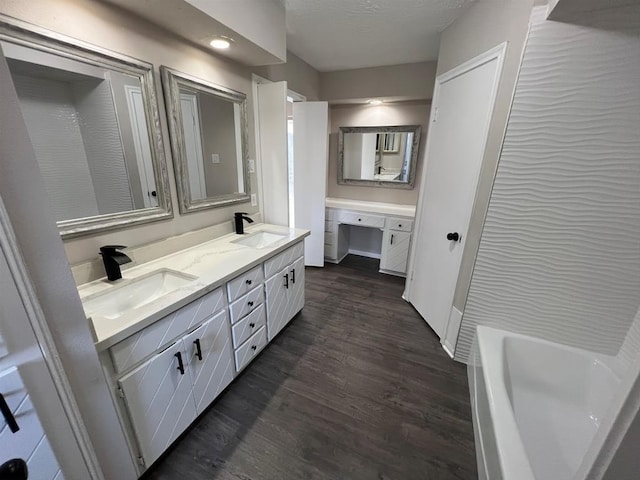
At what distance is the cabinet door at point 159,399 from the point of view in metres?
1.05

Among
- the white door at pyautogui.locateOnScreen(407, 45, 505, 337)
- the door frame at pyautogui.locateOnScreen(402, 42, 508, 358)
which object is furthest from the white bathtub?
the white door at pyautogui.locateOnScreen(407, 45, 505, 337)

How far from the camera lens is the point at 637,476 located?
53 cm

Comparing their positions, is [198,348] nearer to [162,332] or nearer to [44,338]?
[162,332]

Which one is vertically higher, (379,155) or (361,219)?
(379,155)

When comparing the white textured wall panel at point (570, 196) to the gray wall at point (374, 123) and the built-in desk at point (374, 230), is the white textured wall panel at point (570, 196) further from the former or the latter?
the gray wall at point (374, 123)

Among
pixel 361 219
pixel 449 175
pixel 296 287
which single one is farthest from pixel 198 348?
pixel 361 219

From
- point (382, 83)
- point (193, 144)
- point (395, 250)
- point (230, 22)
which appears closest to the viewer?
point (230, 22)

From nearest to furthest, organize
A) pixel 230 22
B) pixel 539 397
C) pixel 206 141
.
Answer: pixel 230 22 → pixel 539 397 → pixel 206 141

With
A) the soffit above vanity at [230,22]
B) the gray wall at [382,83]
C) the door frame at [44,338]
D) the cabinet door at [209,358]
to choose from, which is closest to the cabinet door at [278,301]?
the cabinet door at [209,358]

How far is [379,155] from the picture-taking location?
3.47m

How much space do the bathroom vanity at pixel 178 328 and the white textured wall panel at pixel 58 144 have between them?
1.36 feet

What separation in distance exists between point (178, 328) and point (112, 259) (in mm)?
494

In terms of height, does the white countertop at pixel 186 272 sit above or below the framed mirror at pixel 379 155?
below

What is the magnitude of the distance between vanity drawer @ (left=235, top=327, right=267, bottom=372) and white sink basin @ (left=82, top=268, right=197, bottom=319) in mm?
595
